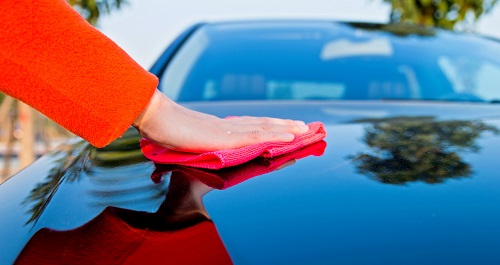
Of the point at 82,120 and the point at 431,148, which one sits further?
the point at 431,148

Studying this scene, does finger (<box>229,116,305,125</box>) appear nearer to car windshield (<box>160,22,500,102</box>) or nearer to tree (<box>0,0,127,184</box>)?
car windshield (<box>160,22,500,102</box>)

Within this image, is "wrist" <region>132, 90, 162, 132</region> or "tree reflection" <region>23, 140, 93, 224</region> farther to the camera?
"wrist" <region>132, 90, 162, 132</region>

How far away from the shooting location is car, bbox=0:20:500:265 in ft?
3.41

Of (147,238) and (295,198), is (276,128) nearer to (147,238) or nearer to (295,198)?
(295,198)

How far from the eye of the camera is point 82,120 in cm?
132

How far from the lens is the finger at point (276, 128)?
1.63 metres

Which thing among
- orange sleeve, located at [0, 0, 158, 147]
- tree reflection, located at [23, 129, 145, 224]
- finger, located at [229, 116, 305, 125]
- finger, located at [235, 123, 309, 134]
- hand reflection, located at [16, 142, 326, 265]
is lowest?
tree reflection, located at [23, 129, 145, 224]

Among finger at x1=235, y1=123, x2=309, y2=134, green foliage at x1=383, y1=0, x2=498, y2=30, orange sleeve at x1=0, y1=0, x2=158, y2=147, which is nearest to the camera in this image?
orange sleeve at x1=0, y1=0, x2=158, y2=147

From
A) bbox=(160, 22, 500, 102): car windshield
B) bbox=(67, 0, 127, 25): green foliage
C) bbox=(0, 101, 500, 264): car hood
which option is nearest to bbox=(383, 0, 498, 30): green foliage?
bbox=(67, 0, 127, 25): green foliage

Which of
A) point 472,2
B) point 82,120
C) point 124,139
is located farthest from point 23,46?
point 472,2

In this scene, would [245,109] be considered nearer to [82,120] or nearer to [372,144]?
[372,144]

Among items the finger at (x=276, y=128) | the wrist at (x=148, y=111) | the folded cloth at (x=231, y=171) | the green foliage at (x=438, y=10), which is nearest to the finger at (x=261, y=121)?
the finger at (x=276, y=128)

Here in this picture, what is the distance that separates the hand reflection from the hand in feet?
0.52

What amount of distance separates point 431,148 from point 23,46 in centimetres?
83
